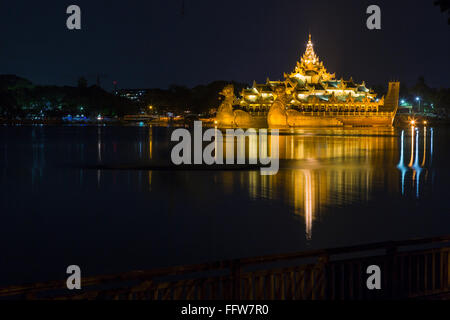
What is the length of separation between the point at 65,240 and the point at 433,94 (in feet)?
478

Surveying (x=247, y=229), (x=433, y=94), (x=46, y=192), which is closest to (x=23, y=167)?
(x=46, y=192)

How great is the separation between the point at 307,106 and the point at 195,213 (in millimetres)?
85599

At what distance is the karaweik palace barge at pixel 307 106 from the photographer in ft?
310

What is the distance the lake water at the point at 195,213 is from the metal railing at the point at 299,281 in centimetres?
419

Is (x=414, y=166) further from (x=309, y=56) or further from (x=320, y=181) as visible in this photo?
(x=309, y=56)

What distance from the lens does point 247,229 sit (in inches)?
527

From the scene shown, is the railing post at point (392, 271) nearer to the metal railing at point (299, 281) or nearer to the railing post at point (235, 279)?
the metal railing at point (299, 281)

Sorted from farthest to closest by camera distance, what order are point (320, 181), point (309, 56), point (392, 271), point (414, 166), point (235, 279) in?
point (309, 56)
point (414, 166)
point (320, 181)
point (392, 271)
point (235, 279)

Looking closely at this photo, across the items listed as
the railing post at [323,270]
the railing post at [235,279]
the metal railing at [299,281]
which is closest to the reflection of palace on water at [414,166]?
the metal railing at [299,281]

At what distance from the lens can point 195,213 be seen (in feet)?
51.1

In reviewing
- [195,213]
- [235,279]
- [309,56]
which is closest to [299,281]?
[235,279]

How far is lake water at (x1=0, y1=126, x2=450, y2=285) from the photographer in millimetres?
11281
